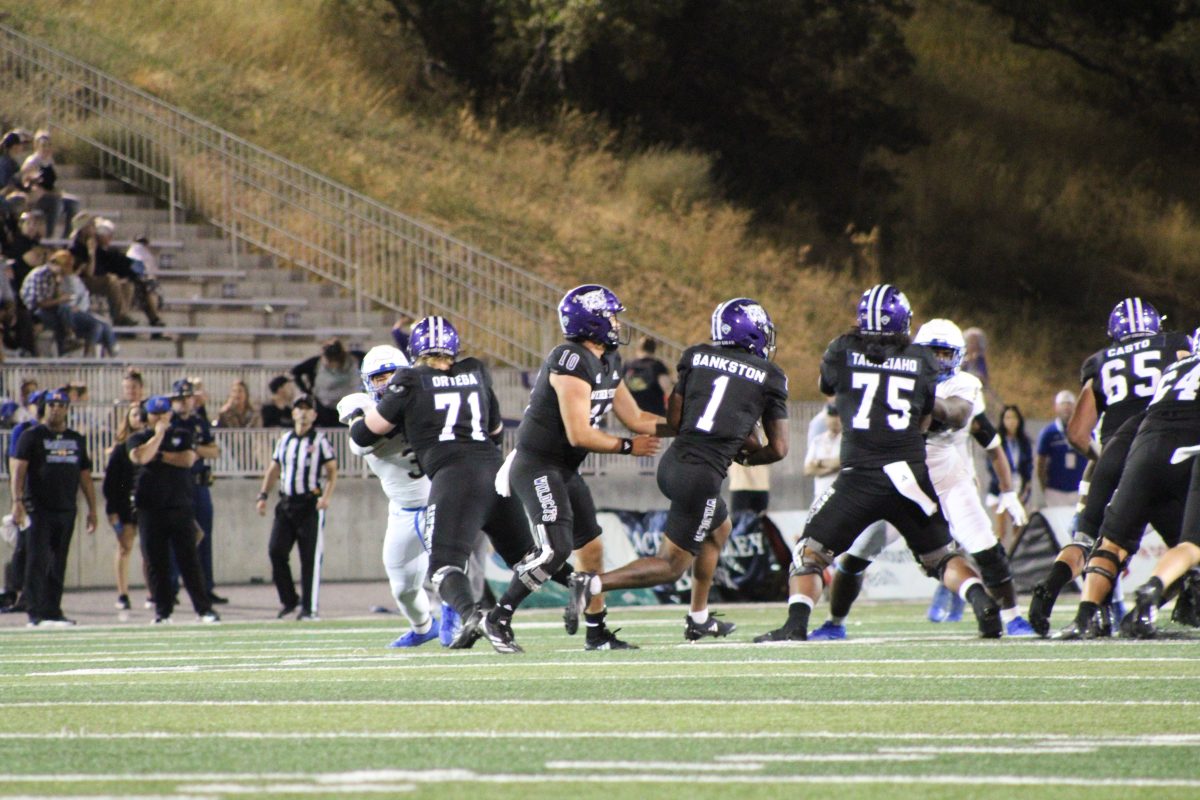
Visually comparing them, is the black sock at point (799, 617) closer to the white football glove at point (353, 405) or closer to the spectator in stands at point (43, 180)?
the white football glove at point (353, 405)

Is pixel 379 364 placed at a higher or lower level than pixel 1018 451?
higher

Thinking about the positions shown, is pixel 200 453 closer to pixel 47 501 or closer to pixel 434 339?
pixel 47 501

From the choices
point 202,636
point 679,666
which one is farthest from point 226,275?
point 679,666

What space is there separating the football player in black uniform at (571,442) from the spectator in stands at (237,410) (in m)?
11.3

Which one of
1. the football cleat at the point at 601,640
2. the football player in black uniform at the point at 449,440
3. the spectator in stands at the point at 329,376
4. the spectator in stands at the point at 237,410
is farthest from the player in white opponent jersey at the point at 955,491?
the spectator in stands at the point at 237,410

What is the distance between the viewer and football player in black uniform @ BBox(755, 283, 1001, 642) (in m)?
10.5

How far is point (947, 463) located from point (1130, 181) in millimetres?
31493

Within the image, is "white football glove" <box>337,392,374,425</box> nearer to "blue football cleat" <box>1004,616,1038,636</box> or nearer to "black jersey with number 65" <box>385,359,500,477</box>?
"black jersey with number 65" <box>385,359,500,477</box>

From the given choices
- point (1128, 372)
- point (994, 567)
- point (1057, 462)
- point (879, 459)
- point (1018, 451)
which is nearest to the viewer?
point (879, 459)

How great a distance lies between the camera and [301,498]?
1684 centimetres

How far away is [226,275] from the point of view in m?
25.6

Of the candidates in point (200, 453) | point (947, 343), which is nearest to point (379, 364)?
point (947, 343)

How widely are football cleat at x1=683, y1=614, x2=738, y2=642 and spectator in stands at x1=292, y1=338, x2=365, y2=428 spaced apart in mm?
10145

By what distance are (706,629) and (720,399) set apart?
5.09 feet
